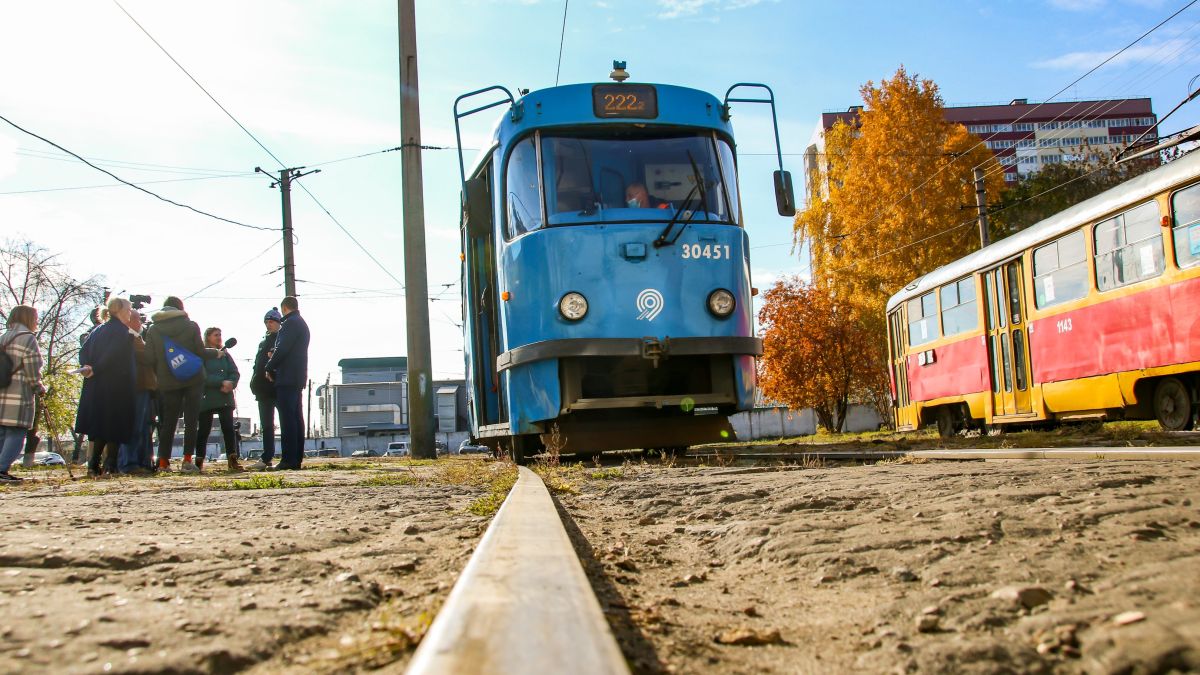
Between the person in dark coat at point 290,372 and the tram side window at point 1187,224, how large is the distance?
8796 mm

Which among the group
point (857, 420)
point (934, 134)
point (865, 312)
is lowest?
point (857, 420)

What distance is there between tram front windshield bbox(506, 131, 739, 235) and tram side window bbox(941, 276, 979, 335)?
6406mm

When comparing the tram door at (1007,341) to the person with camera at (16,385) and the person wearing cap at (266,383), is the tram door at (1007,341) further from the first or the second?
the person with camera at (16,385)

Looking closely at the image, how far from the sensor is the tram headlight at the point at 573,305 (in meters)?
8.16

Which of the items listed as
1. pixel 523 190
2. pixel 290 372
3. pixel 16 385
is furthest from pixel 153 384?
pixel 523 190

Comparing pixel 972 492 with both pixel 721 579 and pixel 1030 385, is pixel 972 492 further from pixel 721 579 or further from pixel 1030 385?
pixel 1030 385

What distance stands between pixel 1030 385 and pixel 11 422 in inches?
442

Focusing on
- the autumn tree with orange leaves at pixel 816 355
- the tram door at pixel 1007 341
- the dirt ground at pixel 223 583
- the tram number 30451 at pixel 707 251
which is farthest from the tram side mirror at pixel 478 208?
the autumn tree with orange leaves at pixel 816 355

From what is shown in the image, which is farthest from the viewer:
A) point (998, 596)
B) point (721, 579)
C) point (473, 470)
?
point (473, 470)

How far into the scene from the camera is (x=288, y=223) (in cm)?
2388

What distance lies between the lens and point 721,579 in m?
2.70

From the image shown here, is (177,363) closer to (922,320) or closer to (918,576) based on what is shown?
(918,576)

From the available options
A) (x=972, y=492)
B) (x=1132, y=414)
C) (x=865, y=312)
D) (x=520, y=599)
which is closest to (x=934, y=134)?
(x=865, y=312)

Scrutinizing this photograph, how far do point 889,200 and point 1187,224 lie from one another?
19.9 metres
